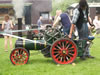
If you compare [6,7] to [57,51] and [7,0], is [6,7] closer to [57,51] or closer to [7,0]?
[7,0]

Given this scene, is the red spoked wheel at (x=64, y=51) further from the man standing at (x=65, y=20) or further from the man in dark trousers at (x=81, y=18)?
the man standing at (x=65, y=20)

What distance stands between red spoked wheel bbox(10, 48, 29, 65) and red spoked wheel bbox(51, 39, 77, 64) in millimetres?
709

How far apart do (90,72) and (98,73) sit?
173mm

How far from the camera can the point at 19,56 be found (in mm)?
6387

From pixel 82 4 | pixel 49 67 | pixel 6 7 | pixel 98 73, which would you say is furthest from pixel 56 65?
pixel 6 7

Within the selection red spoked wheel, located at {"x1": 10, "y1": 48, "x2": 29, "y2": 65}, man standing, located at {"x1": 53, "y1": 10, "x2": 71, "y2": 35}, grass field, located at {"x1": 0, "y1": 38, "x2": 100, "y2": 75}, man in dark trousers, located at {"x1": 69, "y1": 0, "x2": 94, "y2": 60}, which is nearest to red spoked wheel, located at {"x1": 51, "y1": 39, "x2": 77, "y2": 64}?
grass field, located at {"x1": 0, "y1": 38, "x2": 100, "y2": 75}

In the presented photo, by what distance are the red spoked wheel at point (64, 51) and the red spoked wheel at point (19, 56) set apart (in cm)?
71

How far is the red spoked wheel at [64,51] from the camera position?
6211 mm

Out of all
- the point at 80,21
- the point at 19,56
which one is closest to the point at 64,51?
the point at 80,21

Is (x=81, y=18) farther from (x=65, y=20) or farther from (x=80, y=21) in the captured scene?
(x=65, y=20)

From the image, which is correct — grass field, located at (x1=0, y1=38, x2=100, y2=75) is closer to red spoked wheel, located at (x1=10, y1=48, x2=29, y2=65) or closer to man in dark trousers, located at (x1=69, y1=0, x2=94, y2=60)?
red spoked wheel, located at (x1=10, y1=48, x2=29, y2=65)

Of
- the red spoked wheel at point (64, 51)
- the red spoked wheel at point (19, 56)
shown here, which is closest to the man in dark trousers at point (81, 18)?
the red spoked wheel at point (64, 51)

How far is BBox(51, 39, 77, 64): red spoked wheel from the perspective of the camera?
621 cm

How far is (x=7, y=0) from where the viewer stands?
916 inches
